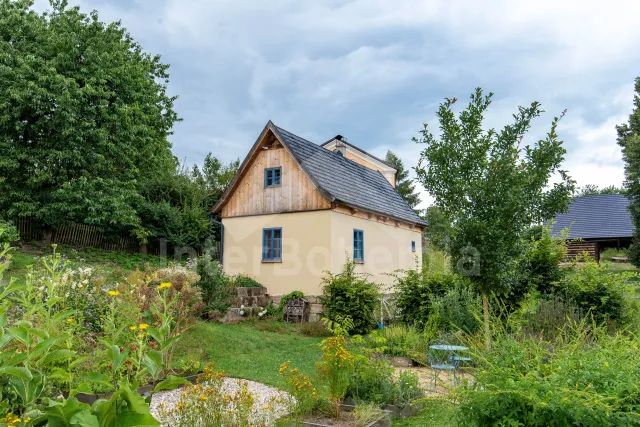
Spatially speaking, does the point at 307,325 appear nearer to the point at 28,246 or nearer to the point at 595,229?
the point at 28,246

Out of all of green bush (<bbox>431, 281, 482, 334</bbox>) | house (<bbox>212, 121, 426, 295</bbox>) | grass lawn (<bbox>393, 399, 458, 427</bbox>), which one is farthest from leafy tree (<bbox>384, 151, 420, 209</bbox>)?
grass lawn (<bbox>393, 399, 458, 427</bbox>)

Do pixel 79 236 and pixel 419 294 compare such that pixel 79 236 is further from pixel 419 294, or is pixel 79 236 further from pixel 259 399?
pixel 259 399

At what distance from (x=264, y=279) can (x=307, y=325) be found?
3153 mm

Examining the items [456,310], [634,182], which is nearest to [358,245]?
[456,310]

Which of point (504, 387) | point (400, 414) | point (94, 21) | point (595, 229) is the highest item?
point (94, 21)

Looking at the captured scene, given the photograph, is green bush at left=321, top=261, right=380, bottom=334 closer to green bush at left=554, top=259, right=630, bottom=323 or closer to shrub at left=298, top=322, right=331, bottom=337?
shrub at left=298, top=322, right=331, bottom=337

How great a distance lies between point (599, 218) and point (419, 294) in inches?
979

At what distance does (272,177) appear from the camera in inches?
635

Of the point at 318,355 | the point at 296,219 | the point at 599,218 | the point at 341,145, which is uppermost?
the point at 341,145

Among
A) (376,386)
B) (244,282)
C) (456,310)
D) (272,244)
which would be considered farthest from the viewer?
(272,244)

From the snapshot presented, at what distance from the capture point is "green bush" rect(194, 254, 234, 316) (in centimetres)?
1299

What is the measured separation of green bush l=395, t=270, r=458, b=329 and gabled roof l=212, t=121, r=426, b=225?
14.3 feet

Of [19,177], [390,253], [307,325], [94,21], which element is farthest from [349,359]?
[94,21]

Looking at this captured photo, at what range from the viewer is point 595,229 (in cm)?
2945
